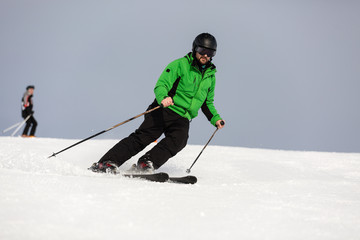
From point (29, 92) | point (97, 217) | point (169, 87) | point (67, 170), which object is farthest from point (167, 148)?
point (29, 92)

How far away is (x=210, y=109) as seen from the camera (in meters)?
4.56

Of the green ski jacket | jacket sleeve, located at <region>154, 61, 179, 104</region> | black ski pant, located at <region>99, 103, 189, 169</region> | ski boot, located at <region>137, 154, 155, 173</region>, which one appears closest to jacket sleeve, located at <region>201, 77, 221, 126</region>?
the green ski jacket

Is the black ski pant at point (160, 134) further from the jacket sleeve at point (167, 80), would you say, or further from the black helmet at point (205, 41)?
the black helmet at point (205, 41)

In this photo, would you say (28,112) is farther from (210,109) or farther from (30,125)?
(210,109)

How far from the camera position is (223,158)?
5617 millimetres

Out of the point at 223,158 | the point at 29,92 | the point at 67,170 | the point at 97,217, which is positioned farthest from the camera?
the point at 29,92

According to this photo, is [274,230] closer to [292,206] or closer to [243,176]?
[292,206]

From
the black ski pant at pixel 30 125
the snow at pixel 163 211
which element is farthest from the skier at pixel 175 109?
the black ski pant at pixel 30 125

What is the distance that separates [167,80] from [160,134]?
605mm

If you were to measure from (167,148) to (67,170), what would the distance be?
1074 millimetres

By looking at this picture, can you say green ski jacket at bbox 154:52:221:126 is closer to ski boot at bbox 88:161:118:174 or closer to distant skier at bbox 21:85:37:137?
ski boot at bbox 88:161:118:174

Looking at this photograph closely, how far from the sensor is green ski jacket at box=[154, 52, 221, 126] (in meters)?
4.06

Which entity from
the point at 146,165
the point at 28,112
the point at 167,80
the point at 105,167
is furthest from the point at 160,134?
the point at 28,112

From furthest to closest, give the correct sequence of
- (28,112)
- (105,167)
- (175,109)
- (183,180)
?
(28,112), (175,109), (105,167), (183,180)
